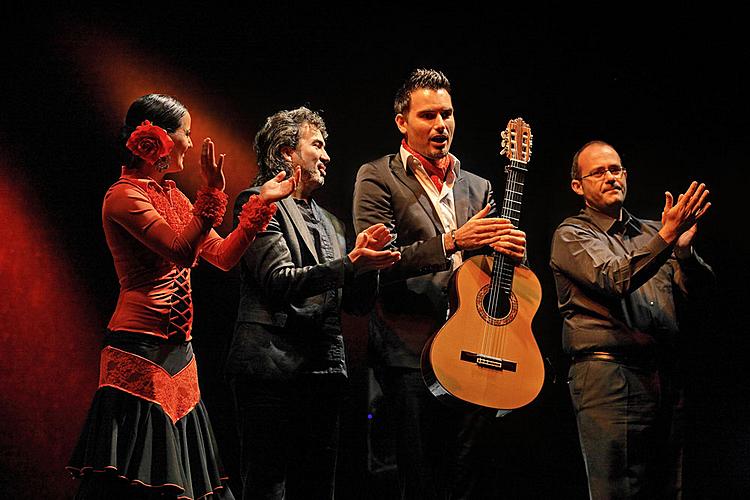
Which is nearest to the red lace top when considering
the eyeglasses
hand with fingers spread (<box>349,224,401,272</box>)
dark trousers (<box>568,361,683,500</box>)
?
hand with fingers spread (<box>349,224,401,272</box>)

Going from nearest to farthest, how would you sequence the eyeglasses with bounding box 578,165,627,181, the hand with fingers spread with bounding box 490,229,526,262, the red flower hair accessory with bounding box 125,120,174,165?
the red flower hair accessory with bounding box 125,120,174,165
the hand with fingers spread with bounding box 490,229,526,262
the eyeglasses with bounding box 578,165,627,181

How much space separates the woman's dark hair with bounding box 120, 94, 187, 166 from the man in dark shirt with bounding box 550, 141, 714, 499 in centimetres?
169

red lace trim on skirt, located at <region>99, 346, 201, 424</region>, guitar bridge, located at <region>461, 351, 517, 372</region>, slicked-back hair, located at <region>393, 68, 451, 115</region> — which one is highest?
slicked-back hair, located at <region>393, 68, 451, 115</region>

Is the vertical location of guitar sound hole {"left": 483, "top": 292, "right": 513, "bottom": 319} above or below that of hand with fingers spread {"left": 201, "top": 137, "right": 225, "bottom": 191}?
below

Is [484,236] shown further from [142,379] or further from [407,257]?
[142,379]

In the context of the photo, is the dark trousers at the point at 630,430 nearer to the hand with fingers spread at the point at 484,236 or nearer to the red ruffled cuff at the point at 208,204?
the hand with fingers spread at the point at 484,236

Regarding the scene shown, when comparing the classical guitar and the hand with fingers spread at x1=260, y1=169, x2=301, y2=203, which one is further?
the classical guitar

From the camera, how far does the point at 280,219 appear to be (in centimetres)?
273

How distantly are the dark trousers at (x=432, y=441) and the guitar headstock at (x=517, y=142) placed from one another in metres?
1.00

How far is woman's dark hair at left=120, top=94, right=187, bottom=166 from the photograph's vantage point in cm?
240

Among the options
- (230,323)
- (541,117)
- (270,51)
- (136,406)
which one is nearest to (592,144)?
(541,117)

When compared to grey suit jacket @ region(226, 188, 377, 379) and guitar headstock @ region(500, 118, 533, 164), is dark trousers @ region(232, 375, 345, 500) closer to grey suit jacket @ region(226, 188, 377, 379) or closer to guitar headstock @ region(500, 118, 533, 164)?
grey suit jacket @ region(226, 188, 377, 379)

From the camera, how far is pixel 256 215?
237 cm

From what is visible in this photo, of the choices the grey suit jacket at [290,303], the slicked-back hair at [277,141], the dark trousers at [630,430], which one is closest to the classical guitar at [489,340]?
the grey suit jacket at [290,303]
